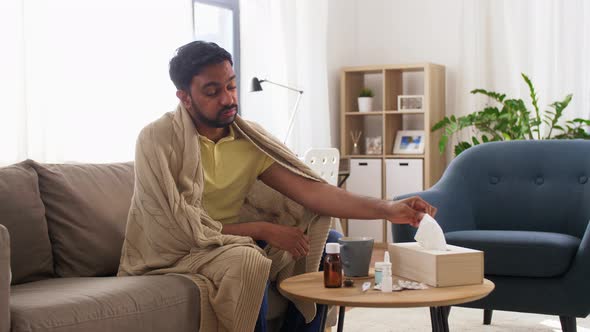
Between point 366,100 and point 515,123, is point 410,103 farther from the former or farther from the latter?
point 515,123

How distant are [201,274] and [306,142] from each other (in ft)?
11.4

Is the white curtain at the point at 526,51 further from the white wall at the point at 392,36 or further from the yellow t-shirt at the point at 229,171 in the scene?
the yellow t-shirt at the point at 229,171

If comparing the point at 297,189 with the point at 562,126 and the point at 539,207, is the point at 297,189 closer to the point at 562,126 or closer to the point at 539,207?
the point at 539,207

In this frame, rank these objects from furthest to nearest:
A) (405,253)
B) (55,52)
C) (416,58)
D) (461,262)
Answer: (416,58) → (55,52) → (405,253) → (461,262)

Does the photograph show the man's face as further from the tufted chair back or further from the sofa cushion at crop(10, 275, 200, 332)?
the tufted chair back

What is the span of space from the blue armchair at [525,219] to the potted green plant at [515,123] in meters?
1.75

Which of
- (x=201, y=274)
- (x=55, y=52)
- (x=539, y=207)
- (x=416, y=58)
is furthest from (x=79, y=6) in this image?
(x=416, y=58)

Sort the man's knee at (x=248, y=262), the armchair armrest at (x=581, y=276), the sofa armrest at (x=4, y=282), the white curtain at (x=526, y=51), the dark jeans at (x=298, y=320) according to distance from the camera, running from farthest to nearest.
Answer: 1. the white curtain at (x=526, y=51)
2. the armchair armrest at (x=581, y=276)
3. the dark jeans at (x=298, y=320)
4. the man's knee at (x=248, y=262)
5. the sofa armrest at (x=4, y=282)

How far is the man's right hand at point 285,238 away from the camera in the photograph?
246 cm

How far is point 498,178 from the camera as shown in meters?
3.68

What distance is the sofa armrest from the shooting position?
5.89 feet

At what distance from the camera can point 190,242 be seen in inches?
91.9

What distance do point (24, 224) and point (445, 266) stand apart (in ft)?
4.13

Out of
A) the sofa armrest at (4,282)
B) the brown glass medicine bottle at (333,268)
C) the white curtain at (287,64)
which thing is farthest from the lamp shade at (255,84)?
the sofa armrest at (4,282)
